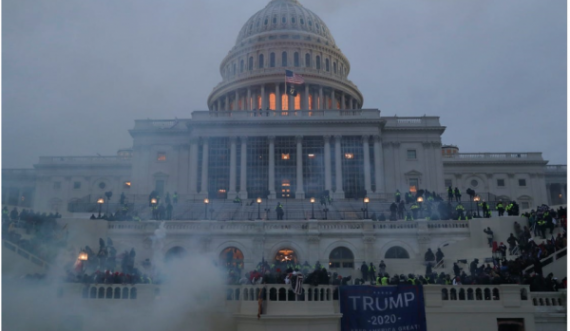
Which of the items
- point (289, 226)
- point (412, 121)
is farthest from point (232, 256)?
point (412, 121)

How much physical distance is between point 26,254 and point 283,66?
2705 inches

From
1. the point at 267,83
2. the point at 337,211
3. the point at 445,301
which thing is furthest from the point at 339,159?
the point at 445,301

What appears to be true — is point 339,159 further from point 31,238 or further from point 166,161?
point 31,238

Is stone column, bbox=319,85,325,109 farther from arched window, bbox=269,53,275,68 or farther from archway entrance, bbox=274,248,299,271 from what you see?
archway entrance, bbox=274,248,299,271

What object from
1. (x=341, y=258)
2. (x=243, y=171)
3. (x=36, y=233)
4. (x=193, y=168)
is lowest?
(x=341, y=258)

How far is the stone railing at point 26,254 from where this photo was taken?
24672mm

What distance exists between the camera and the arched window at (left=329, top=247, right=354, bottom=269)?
35.2 m

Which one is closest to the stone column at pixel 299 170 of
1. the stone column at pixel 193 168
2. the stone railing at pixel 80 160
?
the stone column at pixel 193 168

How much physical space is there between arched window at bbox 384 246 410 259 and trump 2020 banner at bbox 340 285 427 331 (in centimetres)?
1497

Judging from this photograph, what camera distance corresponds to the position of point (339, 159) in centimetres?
6262

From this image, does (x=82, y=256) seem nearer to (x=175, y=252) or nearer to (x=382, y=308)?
(x=175, y=252)

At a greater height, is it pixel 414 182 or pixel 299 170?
pixel 299 170

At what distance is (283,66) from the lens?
89938mm

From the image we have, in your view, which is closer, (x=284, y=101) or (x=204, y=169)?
(x=204, y=169)
